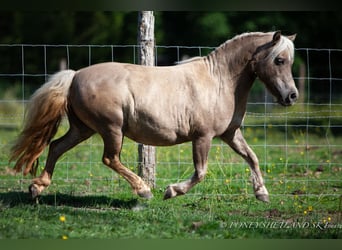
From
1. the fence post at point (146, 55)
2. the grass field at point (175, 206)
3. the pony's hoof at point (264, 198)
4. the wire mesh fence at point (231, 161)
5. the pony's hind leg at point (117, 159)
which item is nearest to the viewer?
the grass field at point (175, 206)

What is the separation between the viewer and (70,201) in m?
6.62

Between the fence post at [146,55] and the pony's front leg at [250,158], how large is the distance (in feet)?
4.35

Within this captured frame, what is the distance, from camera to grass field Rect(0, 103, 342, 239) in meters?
5.25

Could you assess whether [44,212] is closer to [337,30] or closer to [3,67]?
[3,67]

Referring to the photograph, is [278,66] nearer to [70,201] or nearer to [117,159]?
[117,159]

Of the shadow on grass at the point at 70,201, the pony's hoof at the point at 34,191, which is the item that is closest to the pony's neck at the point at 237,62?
the shadow on grass at the point at 70,201

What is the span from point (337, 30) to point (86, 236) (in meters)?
17.9

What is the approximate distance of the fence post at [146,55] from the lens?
7.42 m

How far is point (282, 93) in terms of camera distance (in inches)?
244

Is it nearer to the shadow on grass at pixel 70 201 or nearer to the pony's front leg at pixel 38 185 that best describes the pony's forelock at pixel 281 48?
the shadow on grass at pixel 70 201

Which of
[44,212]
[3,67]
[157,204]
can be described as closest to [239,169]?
[157,204]

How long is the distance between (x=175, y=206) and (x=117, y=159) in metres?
0.92

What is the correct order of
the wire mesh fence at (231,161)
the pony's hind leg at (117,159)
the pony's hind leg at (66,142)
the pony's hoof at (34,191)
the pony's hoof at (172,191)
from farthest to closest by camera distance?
the wire mesh fence at (231,161) < the pony's hind leg at (66,142) < the pony's hoof at (34,191) < the pony's hind leg at (117,159) < the pony's hoof at (172,191)

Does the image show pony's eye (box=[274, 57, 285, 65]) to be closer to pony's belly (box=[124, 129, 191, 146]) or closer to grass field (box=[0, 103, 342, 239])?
pony's belly (box=[124, 129, 191, 146])
